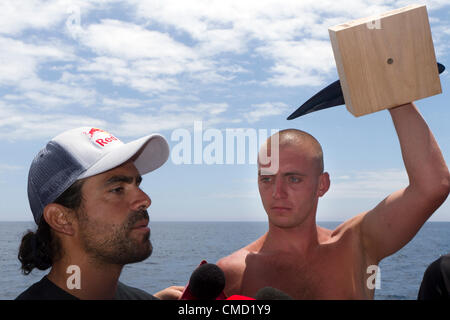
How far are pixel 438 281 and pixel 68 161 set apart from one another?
2434 mm

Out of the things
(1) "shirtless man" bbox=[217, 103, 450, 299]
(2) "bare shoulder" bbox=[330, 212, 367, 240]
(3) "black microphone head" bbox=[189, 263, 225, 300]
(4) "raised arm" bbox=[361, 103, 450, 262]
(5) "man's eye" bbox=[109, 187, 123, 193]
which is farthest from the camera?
(2) "bare shoulder" bbox=[330, 212, 367, 240]

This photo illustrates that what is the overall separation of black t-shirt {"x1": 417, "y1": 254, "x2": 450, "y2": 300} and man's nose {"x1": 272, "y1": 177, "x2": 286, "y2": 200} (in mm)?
1044

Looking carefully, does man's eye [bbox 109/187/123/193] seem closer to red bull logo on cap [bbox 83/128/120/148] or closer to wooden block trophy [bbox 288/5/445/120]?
red bull logo on cap [bbox 83/128/120/148]

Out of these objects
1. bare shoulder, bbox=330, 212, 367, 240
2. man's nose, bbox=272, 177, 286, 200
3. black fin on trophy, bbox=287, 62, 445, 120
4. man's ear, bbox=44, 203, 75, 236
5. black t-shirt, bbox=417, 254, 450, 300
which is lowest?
black t-shirt, bbox=417, 254, 450, 300

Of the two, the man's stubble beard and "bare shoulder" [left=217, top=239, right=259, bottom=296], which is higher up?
the man's stubble beard

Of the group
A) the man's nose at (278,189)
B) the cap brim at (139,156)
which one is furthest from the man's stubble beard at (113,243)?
the man's nose at (278,189)

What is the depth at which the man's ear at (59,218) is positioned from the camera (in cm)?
277

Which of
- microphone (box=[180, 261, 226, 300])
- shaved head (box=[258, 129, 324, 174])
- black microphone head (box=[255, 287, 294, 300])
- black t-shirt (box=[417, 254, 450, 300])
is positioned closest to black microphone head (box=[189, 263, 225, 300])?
microphone (box=[180, 261, 226, 300])

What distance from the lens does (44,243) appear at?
2.93 meters

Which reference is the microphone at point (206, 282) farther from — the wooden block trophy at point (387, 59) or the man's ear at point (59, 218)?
the wooden block trophy at point (387, 59)

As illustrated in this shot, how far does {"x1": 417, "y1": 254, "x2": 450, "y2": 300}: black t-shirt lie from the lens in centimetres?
271

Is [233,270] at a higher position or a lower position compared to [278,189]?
lower

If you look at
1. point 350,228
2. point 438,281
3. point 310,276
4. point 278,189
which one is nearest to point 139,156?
point 278,189

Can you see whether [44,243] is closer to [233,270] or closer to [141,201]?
[141,201]
